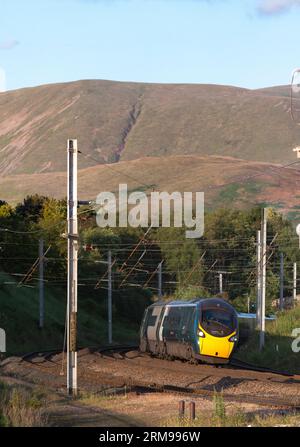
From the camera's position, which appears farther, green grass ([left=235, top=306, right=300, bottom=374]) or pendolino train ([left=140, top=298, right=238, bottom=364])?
green grass ([left=235, top=306, right=300, bottom=374])

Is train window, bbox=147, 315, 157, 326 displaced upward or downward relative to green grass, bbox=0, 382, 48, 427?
downward

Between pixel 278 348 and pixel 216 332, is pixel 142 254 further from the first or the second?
pixel 216 332

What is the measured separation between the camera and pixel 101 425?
21.2 metres

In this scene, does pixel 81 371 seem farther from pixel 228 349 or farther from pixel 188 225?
pixel 188 225

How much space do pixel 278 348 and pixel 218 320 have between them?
832 cm

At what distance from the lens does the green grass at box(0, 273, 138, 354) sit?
66.7 meters

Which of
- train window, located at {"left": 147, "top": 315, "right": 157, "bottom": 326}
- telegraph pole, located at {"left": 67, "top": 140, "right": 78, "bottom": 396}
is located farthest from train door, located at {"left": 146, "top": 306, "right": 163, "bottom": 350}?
telegraph pole, located at {"left": 67, "top": 140, "right": 78, "bottom": 396}

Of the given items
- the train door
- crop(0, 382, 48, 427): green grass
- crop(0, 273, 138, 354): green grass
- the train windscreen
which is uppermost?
crop(0, 382, 48, 427): green grass

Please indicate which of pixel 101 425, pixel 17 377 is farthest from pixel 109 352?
pixel 101 425

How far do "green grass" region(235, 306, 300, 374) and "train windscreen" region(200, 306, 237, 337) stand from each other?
4.70 m

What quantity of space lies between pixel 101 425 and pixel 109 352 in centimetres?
3430

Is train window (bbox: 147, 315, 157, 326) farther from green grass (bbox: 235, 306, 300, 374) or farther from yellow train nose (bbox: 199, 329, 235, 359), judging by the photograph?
yellow train nose (bbox: 199, 329, 235, 359)

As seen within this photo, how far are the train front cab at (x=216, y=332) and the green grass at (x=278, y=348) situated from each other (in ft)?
14.5
